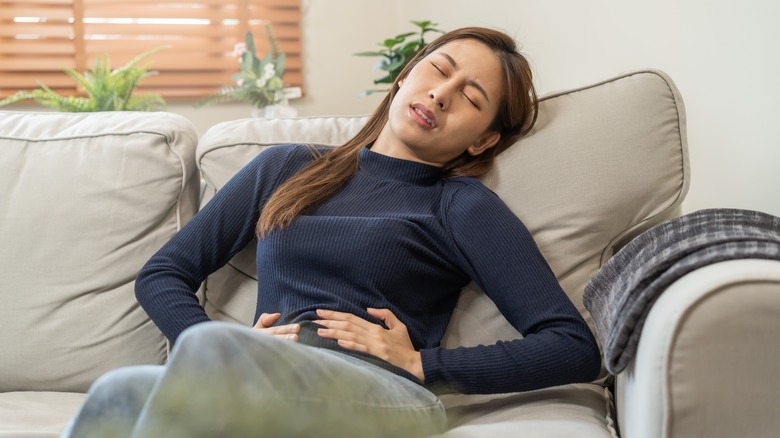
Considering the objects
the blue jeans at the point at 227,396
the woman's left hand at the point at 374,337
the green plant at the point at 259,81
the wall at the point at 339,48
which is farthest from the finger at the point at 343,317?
the wall at the point at 339,48

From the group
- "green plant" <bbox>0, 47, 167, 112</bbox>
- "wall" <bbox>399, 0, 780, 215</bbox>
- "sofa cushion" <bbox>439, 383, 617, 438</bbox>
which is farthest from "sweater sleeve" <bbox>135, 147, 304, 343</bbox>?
"green plant" <bbox>0, 47, 167, 112</bbox>

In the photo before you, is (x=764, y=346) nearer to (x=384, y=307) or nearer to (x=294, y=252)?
(x=384, y=307)

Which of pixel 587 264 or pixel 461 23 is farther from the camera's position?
pixel 461 23

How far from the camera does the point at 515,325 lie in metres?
1.24

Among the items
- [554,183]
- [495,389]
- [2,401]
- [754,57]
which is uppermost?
[754,57]

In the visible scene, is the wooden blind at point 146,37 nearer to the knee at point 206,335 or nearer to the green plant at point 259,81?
the green plant at point 259,81

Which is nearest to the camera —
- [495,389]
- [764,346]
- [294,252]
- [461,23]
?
[764,346]

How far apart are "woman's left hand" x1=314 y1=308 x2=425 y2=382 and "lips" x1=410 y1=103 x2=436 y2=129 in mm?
359

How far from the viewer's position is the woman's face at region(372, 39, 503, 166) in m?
1.40

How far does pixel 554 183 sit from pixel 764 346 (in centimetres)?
57

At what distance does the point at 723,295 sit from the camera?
33.3 inches

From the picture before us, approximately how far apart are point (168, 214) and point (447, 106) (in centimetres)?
55

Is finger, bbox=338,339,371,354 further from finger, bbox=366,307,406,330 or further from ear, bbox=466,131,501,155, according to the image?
ear, bbox=466,131,501,155

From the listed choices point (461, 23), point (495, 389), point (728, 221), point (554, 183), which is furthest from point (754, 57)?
point (461, 23)
